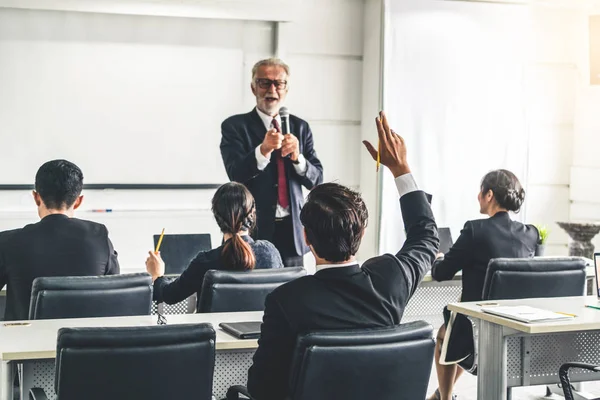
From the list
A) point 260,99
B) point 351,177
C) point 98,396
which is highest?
point 260,99

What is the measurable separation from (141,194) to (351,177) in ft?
5.86

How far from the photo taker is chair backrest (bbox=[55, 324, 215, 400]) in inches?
83.5

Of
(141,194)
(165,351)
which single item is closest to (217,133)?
(141,194)

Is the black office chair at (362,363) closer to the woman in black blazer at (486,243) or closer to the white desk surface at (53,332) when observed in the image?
the white desk surface at (53,332)

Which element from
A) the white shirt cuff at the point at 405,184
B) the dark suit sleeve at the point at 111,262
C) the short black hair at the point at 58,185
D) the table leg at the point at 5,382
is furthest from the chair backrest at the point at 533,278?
the table leg at the point at 5,382

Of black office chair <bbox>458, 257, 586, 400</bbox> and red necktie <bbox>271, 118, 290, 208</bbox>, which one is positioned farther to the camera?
red necktie <bbox>271, 118, 290, 208</bbox>

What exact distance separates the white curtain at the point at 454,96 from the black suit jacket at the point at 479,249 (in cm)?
259

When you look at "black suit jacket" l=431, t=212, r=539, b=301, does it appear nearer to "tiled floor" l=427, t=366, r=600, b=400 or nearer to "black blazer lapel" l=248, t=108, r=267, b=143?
"tiled floor" l=427, t=366, r=600, b=400

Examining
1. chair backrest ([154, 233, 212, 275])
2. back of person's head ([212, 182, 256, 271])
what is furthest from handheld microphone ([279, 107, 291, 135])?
back of person's head ([212, 182, 256, 271])

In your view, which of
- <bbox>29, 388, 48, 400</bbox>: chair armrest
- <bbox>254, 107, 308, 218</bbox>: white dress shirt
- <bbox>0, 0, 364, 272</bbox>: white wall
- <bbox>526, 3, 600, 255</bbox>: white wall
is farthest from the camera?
<bbox>526, 3, 600, 255</bbox>: white wall

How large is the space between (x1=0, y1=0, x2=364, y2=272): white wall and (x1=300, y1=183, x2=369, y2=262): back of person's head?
14.1ft

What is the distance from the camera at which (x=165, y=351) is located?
7.20 ft

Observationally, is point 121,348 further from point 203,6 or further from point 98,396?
point 203,6

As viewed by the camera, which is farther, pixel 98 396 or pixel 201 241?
pixel 201 241
